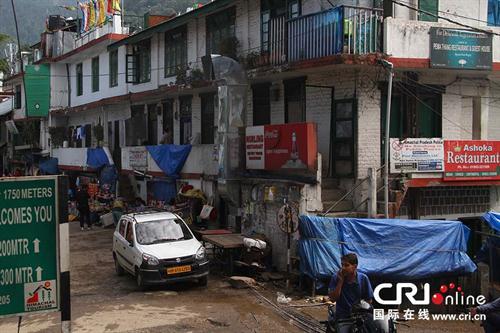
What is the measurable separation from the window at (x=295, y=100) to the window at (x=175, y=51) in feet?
22.1

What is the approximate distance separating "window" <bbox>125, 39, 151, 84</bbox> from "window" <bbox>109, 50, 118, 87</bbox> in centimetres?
214

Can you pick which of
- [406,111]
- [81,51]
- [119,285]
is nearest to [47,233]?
[119,285]

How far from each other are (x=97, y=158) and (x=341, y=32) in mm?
Result: 18019

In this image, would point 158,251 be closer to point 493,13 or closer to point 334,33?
point 334,33

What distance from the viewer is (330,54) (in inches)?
553

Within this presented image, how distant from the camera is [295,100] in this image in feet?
55.7

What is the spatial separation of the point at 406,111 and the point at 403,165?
2.19 meters

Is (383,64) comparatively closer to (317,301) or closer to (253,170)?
(253,170)

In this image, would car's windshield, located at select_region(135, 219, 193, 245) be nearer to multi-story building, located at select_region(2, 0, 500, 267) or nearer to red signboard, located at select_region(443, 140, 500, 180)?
multi-story building, located at select_region(2, 0, 500, 267)

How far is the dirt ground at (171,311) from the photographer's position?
1054 cm

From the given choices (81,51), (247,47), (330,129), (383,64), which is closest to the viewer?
(383,64)

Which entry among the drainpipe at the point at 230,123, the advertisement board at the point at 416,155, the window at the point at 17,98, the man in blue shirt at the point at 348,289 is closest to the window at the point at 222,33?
the drainpipe at the point at 230,123

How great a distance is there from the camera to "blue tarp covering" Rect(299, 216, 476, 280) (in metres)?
12.3

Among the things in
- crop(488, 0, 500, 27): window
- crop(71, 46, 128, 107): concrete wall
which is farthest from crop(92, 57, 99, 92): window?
crop(488, 0, 500, 27): window
